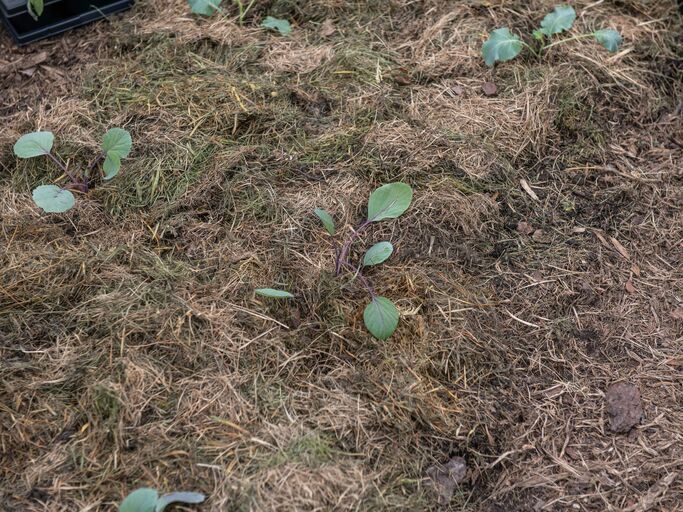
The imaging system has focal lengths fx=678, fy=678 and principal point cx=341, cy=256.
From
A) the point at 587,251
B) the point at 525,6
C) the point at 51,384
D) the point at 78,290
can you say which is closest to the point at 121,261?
the point at 78,290

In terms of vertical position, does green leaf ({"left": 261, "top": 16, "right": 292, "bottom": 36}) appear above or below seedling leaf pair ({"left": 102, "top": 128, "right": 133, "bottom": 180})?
above

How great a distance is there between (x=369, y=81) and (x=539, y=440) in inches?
53.9

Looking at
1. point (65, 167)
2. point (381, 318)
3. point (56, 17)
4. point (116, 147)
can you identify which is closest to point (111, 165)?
point (116, 147)

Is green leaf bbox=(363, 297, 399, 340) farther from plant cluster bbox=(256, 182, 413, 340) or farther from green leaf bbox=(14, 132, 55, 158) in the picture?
green leaf bbox=(14, 132, 55, 158)

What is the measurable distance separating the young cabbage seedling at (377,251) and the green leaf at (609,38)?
1.12 m

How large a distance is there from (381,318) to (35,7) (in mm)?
1672

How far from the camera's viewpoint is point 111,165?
2.16 m

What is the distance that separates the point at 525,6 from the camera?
2.72 meters

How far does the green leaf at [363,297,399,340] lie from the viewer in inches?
73.3

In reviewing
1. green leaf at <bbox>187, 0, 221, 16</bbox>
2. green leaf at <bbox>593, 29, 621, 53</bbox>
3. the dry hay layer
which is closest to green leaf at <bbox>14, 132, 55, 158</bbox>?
the dry hay layer

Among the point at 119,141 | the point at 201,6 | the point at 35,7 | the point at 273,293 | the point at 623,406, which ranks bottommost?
the point at 623,406

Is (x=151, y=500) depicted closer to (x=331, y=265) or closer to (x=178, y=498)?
(x=178, y=498)

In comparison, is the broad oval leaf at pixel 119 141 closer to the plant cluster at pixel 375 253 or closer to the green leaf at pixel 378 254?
the plant cluster at pixel 375 253

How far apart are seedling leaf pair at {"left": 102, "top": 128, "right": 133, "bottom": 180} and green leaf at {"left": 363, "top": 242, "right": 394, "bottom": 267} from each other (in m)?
0.84
